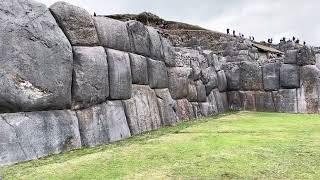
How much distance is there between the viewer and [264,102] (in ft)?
56.3

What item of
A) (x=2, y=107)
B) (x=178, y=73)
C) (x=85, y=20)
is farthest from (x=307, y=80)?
(x=2, y=107)

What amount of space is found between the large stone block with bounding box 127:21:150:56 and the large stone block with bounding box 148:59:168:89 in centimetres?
36

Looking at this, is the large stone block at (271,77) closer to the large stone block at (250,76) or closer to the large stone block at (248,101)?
the large stone block at (250,76)

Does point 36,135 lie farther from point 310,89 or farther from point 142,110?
point 310,89

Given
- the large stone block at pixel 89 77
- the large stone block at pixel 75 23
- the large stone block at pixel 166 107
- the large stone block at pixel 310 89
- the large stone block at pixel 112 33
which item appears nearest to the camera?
the large stone block at pixel 75 23

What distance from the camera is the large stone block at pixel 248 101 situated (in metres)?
17.3

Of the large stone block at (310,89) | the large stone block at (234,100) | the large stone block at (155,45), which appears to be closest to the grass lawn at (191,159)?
the large stone block at (155,45)

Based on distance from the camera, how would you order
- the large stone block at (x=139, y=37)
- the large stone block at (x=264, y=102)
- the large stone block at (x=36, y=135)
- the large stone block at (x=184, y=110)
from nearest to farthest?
the large stone block at (x=36, y=135), the large stone block at (x=139, y=37), the large stone block at (x=184, y=110), the large stone block at (x=264, y=102)

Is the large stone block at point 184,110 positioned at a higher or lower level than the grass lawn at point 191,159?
higher

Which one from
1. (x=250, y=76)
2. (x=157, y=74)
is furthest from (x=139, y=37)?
(x=250, y=76)

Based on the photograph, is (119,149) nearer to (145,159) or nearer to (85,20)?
(145,159)

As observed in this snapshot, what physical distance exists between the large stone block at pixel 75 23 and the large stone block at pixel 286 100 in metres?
9.62

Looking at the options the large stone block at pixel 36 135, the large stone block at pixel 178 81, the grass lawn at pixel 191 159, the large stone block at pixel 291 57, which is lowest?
the grass lawn at pixel 191 159

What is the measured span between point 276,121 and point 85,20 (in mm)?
6312
